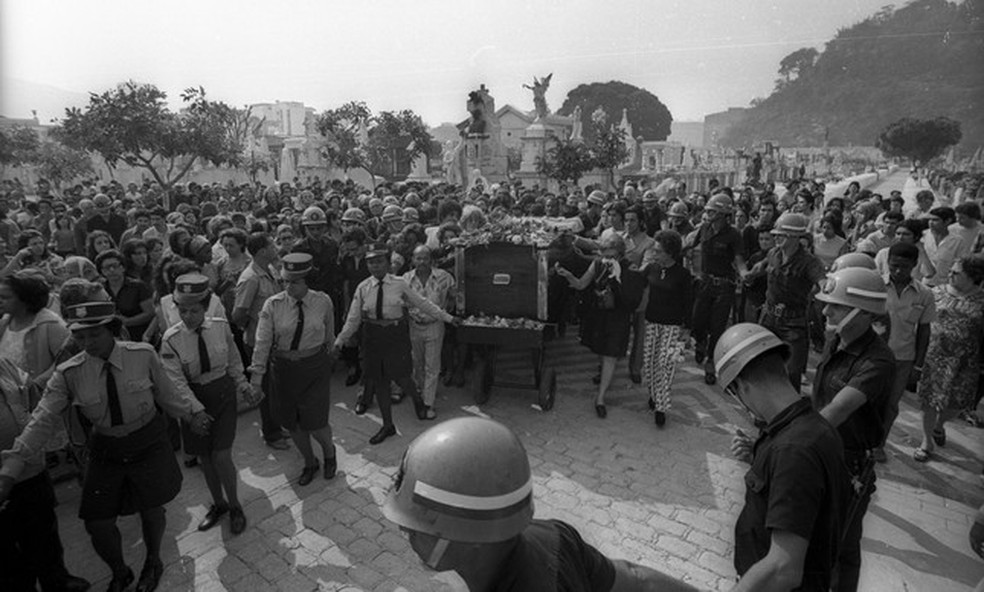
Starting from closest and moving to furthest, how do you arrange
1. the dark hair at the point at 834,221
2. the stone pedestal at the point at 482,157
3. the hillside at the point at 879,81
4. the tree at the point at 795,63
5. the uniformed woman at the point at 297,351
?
the uniformed woman at the point at 297,351 < the dark hair at the point at 834,221 < the stone pedestal at the point at 482,157 < the hillside at the point at 879,81 < the tree at the point at 795,63

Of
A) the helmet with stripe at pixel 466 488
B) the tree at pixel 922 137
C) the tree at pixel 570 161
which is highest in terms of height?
the tree at pixel 922 137

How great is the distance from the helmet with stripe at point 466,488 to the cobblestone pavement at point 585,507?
8.59 ft

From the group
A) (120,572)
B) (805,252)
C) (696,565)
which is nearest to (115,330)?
(120,572)

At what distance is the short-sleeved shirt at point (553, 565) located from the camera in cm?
149

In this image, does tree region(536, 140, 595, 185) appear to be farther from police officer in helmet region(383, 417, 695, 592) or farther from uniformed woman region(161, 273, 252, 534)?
police officer in helmet region(383, 417, 695, 592)

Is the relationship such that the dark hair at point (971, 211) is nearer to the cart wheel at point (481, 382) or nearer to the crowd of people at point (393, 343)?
the crowd of people at point (393, 343)

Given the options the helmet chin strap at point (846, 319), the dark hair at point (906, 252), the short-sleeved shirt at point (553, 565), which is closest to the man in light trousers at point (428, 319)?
the helmet chin strap at point (846, 319)

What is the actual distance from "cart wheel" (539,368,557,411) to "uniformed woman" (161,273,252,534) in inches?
125

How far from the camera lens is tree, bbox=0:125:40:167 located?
1158 inches

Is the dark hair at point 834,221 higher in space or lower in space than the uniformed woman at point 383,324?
higher

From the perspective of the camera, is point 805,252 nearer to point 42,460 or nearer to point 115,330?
point 115,330

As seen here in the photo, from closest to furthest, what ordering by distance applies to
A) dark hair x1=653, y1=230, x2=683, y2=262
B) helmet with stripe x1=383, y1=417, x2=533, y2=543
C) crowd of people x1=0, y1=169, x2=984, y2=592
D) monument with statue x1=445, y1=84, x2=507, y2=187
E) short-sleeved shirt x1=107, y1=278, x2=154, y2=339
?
helmet with stripe x1=383, y1=417, x2=533, y2=543
crowd of people x1=0, y1=169, x2=984, y2=592
short-sleeved shirt x1=107, y1=278, x2=154, y2=339
dark hair x1=653, y1=230, x2=683, y2=262
monument with statue x1=445, y1=84, x2=507, y2=187

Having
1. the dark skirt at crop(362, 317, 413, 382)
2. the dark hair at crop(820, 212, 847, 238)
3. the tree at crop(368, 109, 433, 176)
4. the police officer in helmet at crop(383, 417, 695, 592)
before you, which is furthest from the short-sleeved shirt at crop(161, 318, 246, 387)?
the tree at crop(368, 109, 433, 176)

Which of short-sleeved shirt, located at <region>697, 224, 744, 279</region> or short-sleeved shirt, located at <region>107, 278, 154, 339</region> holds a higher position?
short-sleeved shirt, located at <region>697, 224, 744, 279</region>
